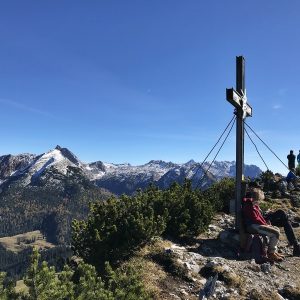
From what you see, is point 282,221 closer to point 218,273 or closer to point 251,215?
point 251,215

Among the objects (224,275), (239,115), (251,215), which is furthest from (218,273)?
(239,115)

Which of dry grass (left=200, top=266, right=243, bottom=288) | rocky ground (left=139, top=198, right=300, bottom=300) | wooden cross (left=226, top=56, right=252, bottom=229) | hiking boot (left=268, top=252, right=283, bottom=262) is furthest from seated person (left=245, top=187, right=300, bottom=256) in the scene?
dry grass (left=200, top=266, right=243, bottom=288)

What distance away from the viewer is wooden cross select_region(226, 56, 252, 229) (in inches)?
576

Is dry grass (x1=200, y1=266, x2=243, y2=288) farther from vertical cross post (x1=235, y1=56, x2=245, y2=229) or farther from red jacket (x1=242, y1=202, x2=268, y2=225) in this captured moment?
vertical cross post (x1=235, y1=56, x2=245, y2=229)

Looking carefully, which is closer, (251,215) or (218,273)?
(218,273)

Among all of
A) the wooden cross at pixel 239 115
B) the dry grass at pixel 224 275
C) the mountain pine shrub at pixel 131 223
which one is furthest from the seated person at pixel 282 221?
the dry grass at pixel 224 275

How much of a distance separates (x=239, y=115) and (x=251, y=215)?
4.04 m

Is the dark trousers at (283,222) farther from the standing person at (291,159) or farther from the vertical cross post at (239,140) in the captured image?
the standing person at (291,159)

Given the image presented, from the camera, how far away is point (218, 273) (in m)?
10.9

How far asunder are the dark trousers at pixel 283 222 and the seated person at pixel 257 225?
49.1 inches

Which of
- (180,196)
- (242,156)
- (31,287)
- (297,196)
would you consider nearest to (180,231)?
(180,196)

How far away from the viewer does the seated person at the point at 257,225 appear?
512 inches

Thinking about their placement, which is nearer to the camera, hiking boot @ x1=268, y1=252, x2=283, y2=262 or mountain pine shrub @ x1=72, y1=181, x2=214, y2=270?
mountain pine shrub @ x1=72, y1=181, x2=214, y2=270

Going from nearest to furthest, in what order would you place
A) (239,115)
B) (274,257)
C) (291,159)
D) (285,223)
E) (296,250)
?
(274,257)
(296,250)
(285,223)
(239,115)
(291,159)
